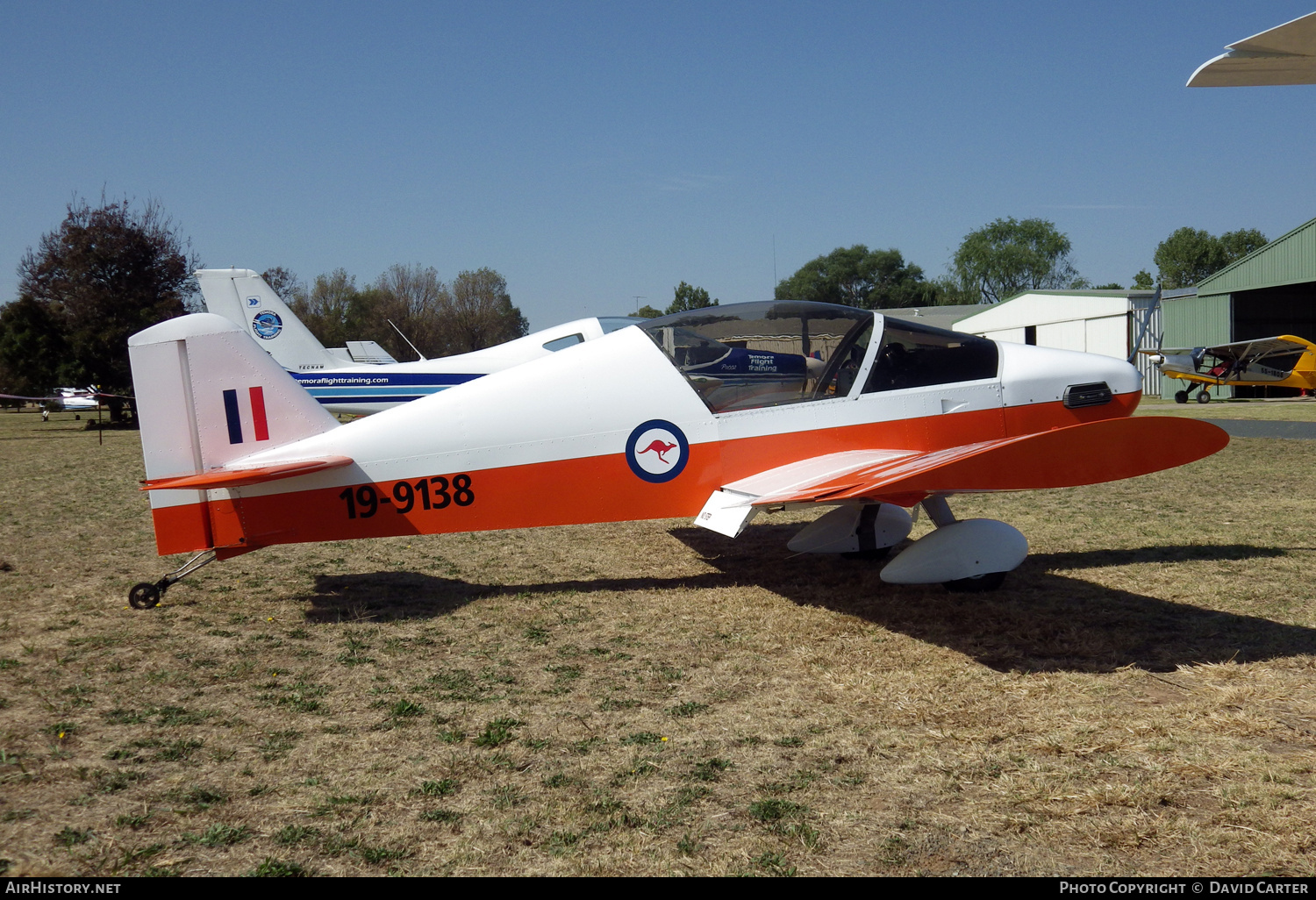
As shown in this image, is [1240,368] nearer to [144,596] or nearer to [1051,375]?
[1051,375]

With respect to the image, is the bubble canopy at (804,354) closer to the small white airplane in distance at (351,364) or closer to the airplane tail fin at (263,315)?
the small white airplane in distance at (351,364)

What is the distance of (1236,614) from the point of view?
5.23m

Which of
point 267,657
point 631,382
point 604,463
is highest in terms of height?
point 631,382

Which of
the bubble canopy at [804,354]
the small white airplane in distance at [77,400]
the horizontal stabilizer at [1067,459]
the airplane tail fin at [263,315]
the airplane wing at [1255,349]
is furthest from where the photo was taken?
the small white airplane in distance at [77,400]

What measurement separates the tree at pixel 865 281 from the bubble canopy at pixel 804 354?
88.7m

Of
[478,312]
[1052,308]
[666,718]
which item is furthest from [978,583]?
[478,312]

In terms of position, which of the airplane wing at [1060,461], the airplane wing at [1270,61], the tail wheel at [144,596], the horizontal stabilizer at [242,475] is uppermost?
the airplane wing at [1270,61]

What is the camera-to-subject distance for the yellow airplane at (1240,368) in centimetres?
2788

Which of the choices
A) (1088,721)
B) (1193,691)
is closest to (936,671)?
(1088,721)

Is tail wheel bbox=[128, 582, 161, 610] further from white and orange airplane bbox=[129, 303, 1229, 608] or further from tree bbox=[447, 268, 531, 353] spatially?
tree bbox=[447, 268, 531, 353]

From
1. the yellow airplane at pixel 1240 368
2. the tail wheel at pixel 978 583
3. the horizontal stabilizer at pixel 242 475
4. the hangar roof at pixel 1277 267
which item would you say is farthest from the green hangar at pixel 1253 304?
the horizontal stabilizer at pixel 242 475

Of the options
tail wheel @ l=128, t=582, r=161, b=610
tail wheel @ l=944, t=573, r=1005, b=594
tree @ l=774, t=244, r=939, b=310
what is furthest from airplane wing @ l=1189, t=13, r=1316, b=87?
tree @ l=774, t=244, r=939, b=310

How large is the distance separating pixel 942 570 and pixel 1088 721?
5.79 feet

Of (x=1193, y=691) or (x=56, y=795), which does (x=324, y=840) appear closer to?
(x=56, y=795)
